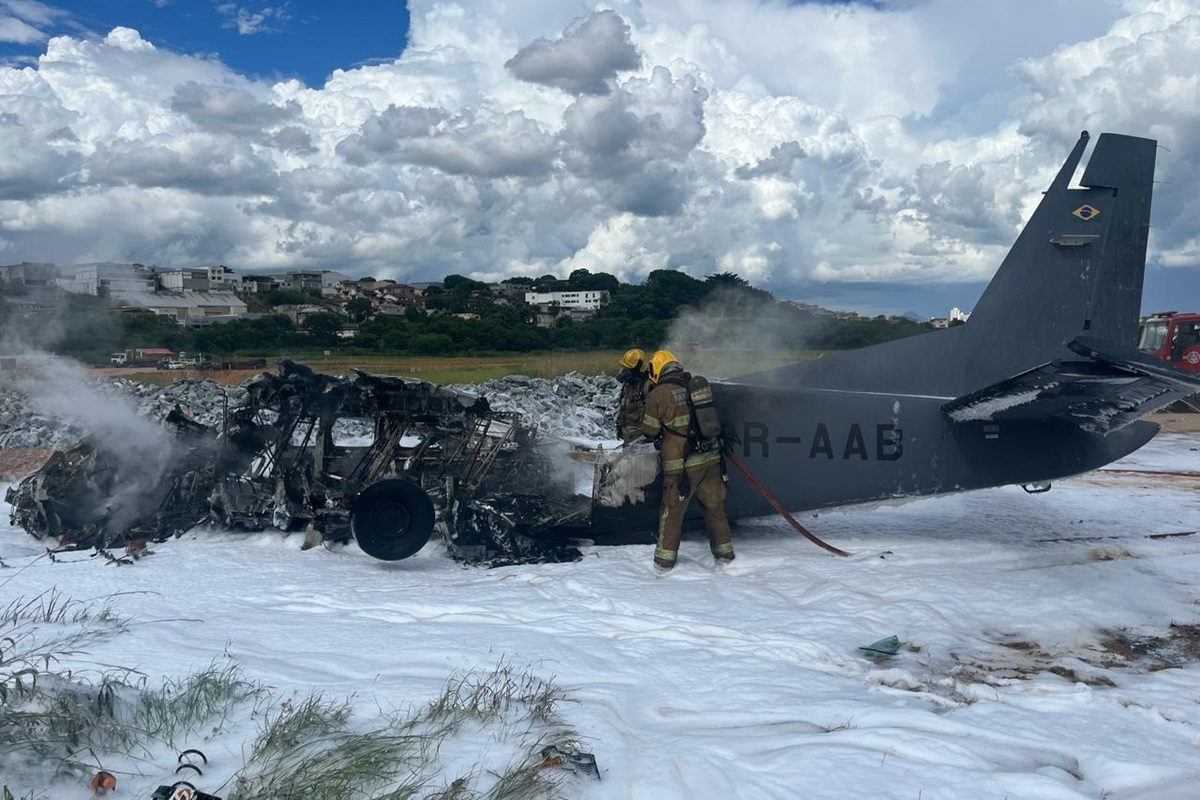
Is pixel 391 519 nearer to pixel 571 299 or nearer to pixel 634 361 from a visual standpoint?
pixel 634 361

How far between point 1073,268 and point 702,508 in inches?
180

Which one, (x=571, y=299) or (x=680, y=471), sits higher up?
(x=571, y=299)

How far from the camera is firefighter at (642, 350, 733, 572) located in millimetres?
7543

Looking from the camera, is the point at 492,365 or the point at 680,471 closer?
the point at 680,471

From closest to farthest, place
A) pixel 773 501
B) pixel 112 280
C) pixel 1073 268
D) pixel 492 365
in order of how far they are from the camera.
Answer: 1. pixel 773 501
2. pixel 1073 268
3. pixel 112 280
4. pixel 492 365

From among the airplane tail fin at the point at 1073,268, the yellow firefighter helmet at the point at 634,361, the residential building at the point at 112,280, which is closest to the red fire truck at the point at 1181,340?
the airplane tail fin at the point at 1073,268

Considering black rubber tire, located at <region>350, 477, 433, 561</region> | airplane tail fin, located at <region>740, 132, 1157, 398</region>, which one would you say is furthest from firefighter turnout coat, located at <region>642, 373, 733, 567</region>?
airplane tail fin, located at <region>740, 132, 1157, 398</region>

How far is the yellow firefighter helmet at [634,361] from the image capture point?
934cm

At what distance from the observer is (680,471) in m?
7.60

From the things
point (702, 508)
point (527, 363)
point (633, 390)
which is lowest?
point (702, 508)

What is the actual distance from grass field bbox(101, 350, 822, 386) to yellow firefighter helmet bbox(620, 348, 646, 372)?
0.52 metres

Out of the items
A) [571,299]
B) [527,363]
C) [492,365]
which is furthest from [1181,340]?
[492,365]

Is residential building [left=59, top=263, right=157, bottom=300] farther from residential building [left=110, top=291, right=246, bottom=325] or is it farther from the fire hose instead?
the fire hose

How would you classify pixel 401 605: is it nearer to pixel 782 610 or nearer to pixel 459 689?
pixel 459 689
